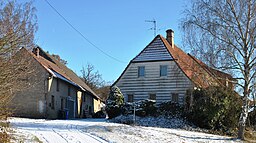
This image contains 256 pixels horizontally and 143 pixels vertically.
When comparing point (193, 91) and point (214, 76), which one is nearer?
point (214, 76)

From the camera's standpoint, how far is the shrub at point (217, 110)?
96.9 feet

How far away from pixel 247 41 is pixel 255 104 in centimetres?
510

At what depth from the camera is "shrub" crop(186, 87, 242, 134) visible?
96.9ft

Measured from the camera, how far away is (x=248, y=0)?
23203 millimetres

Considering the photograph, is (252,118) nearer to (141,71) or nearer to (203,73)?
(141,71)

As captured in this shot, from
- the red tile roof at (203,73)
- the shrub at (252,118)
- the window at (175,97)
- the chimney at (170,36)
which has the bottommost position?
the shrub at (252,118)

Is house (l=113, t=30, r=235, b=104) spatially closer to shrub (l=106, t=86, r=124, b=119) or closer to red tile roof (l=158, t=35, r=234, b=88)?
shrub (l=106, t=86, r=124, b=119)

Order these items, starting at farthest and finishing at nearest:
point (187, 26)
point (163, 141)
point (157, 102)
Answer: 1. point (157, 102)
2. point (187, 26)
3. point (163, 141)

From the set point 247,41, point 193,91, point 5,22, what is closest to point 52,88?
point 193,91

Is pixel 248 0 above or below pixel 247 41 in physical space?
above

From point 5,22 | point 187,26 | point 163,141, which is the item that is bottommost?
point 163,141

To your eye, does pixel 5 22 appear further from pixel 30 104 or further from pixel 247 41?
pixel 30 104

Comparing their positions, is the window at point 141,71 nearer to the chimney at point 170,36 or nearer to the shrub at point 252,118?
the chimney at point 170,36

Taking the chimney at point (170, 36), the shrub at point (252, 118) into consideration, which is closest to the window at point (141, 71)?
the chimney at point (170, 36)
